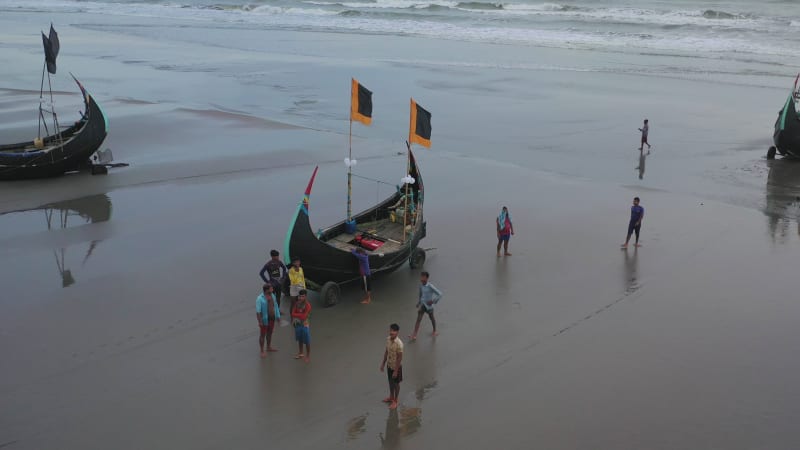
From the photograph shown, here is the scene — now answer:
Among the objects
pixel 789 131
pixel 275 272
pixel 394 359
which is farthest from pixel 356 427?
pixel 789 131

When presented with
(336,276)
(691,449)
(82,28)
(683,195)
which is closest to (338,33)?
(82,28)

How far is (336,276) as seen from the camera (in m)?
10.5

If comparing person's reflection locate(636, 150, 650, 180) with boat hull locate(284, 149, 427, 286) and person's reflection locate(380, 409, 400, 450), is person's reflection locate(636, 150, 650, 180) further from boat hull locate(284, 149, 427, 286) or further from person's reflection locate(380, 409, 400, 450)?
person's reflection locate(380, 409, 400, 450)

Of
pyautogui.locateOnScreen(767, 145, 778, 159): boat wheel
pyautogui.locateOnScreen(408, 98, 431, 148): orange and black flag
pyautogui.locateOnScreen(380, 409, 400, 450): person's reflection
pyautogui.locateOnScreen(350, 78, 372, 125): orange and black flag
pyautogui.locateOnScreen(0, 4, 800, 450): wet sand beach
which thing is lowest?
pyautogui.locateOnScreen(380, 409, 400, 450): person's reflection

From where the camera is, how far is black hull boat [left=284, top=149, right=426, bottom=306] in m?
10.0

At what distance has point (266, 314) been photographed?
8758mm

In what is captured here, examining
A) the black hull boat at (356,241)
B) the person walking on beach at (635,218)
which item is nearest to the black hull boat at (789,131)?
the person walking on beach at (635,218)

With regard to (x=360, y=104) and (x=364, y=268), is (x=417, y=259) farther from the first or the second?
(x=360, y=104)

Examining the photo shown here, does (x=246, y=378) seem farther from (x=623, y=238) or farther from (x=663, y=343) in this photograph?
(x=623, y=238)

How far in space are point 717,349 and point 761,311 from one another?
164 cm

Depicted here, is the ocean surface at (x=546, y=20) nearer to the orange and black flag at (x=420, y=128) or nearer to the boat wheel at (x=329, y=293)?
the orange and black flag at (x=420, y=128)

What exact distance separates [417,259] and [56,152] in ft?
32.6

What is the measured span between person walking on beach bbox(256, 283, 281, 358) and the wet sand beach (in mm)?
243

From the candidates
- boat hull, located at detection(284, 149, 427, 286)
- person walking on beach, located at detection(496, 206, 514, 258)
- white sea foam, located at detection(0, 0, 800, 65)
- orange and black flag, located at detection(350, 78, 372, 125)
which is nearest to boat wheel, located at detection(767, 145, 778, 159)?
person walking on beach, located at detection(496, 206, 514, 258)
